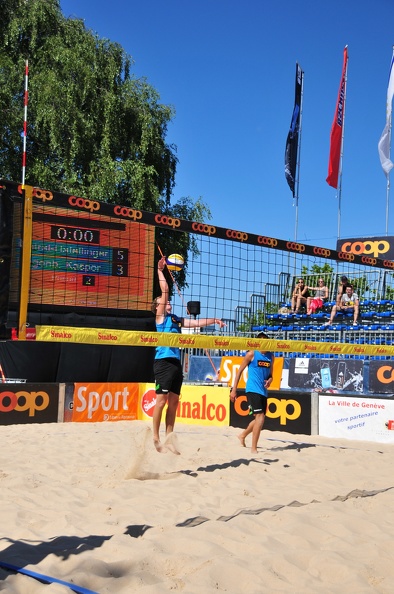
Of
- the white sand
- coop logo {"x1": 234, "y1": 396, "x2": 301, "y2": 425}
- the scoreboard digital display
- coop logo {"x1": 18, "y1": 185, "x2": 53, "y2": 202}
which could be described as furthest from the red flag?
coop logo {"x1": 18, "y1": 185, "x2": 53, "y2": 202}

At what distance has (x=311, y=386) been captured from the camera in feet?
39.0

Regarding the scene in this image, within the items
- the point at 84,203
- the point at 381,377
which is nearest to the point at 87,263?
the point at 381,377

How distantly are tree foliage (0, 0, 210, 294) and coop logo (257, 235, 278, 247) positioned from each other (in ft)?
37.3

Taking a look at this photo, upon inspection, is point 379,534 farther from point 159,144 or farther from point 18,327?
point 159,144

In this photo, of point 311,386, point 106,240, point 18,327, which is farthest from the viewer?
point 106,240

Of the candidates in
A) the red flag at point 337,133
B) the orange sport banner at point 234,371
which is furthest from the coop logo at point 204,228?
the red flag at point 337,133

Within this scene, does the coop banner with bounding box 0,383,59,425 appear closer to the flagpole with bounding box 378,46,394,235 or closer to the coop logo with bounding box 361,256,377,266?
the coop logo with bounding box 361,256,377,266

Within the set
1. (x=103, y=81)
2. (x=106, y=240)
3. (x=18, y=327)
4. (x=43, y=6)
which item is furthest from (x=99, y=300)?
(x=43, y=6)

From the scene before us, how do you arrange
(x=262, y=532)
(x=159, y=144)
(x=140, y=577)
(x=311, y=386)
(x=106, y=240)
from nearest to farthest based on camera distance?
(x=140, y=577), (x=262, y=532), (x=311, y=386), (x=106, y=240), (x=159, y=144)

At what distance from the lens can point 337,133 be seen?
20.2m

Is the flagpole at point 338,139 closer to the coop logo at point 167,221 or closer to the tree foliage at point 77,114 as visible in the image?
the tree foliage at point 77,114

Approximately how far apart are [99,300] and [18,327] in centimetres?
757

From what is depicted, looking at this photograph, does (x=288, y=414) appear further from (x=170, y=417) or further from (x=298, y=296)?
(x=298, y=296)

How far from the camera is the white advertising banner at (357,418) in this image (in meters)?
9.52
